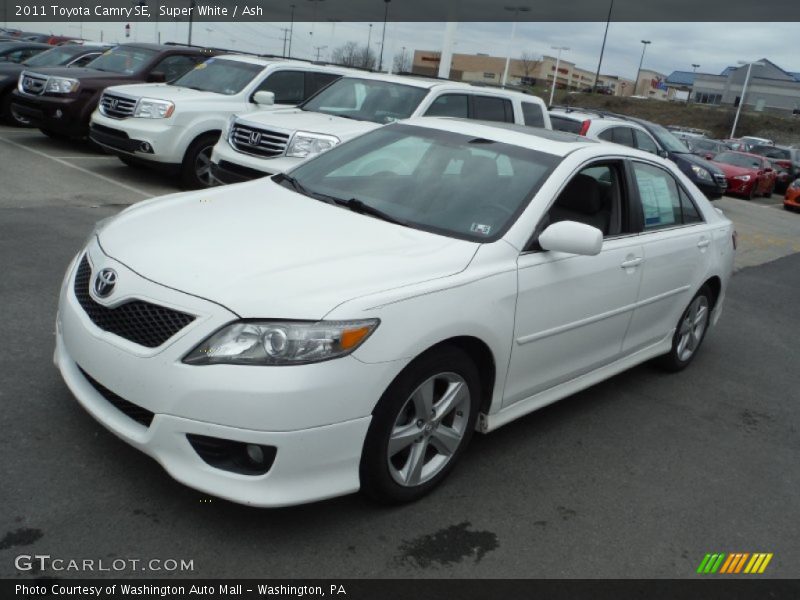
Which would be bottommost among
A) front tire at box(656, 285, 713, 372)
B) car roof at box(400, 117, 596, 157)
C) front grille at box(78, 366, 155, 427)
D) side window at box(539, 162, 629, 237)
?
front tire at box(656, 285, 713, 372)

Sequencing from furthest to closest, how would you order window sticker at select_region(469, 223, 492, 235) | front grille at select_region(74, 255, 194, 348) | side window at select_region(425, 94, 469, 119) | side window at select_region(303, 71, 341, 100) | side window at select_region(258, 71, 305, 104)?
side window at select_region(303, 71, 341, 100) < side window at select_region(258, 71, 305, 104) < side window at select_region(425, 94, 469, 119) < window sticker at select_region(469, 223, 492, 235) < front grille at select_region(74, 255, 194, 348)

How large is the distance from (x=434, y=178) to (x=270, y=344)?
172cm

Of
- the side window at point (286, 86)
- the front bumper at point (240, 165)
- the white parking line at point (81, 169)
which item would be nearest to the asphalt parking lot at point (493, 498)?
the front bumper at point (240, 165)

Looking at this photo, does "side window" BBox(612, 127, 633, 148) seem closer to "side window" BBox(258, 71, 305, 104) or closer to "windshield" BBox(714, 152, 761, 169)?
"side window" BBox(258, 71, 305, 104)

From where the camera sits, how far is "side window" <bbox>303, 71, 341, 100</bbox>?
11.6 metres

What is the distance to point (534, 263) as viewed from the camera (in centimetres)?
384

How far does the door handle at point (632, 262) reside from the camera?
14.8ft

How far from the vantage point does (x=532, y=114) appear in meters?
10.9

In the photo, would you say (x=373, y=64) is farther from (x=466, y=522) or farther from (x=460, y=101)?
(x=466, y=522)

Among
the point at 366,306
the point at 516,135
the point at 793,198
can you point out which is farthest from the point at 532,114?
the point at 793,198

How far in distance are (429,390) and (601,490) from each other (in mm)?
1171

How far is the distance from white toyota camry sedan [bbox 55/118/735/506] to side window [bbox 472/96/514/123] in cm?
524

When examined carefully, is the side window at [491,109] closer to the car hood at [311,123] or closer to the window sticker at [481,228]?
the car hood at [311,123]

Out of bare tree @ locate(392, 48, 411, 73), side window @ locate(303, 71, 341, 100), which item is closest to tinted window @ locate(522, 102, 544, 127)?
side window @ locate(303, 71, 341, 100)
